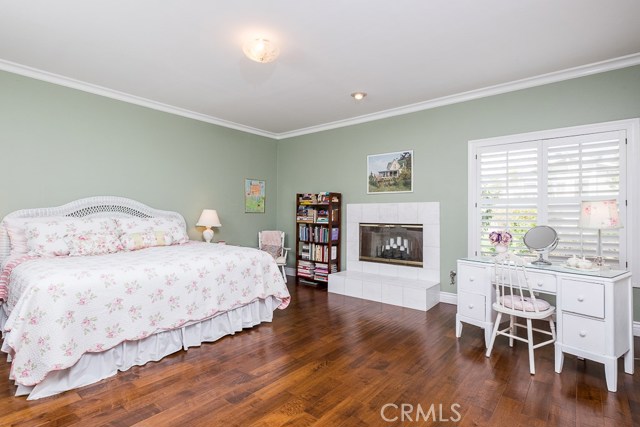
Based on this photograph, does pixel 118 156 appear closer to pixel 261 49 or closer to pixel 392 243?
pixel 261 49

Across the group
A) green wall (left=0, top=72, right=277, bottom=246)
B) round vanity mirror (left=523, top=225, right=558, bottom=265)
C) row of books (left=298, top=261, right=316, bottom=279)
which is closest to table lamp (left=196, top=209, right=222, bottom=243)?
green wall (left=0, top=72, right=277, bottom=246)

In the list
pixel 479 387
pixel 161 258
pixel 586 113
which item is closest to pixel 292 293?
pixel 161 258

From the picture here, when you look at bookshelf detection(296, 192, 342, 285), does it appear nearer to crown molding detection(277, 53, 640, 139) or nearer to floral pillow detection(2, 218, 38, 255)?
crown molding detection(277, 53, 640, 139)

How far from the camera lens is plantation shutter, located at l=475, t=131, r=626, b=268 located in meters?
3.35

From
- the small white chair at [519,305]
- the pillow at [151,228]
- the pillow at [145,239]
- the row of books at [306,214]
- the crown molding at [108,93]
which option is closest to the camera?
the small white chair at [519,305]

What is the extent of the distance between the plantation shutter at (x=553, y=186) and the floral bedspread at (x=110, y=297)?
2.81m

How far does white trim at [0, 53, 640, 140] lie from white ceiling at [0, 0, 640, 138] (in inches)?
0.6

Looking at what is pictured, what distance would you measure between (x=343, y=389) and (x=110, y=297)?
1765 mm

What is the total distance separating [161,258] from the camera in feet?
10.2

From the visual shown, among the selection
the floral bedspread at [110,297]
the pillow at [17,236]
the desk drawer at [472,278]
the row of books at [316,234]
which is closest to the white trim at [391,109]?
the pillow at [17,236]

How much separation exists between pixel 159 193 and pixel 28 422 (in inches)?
127

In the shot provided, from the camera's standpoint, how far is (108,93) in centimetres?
418

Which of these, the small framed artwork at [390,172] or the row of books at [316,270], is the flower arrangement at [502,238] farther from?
the row of books at [316,270]

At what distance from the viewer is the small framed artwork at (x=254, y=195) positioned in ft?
19.2
